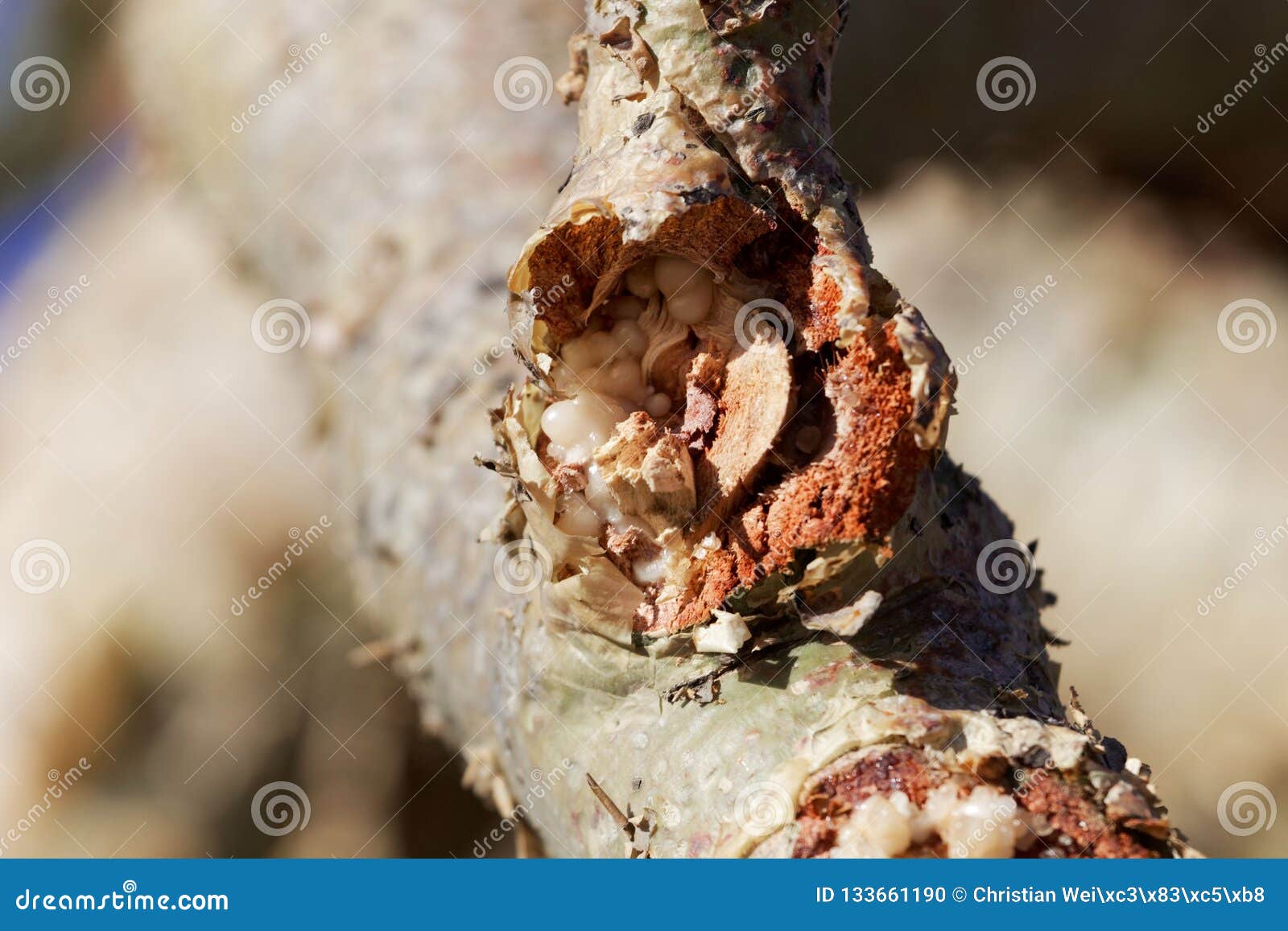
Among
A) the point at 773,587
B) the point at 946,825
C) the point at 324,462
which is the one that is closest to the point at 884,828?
the point at 946,825

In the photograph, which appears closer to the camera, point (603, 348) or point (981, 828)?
point (981, 828)

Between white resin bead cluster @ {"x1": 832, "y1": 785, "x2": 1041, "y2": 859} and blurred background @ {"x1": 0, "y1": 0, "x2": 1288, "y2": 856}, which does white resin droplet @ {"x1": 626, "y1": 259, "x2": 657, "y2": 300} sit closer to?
white resin bead cluster @ {"x1": 832, "y1": 785, "x2": 1041, "y2": 859}

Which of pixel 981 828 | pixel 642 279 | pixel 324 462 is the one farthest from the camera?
pixel 324 462

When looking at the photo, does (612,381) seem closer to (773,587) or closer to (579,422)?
(579,422)

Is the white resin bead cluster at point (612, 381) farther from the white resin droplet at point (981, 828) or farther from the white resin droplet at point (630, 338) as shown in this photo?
the white resin droplet at point (981, 828)

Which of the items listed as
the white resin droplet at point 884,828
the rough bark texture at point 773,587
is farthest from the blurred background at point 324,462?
the white resin droplet at point 884,828
